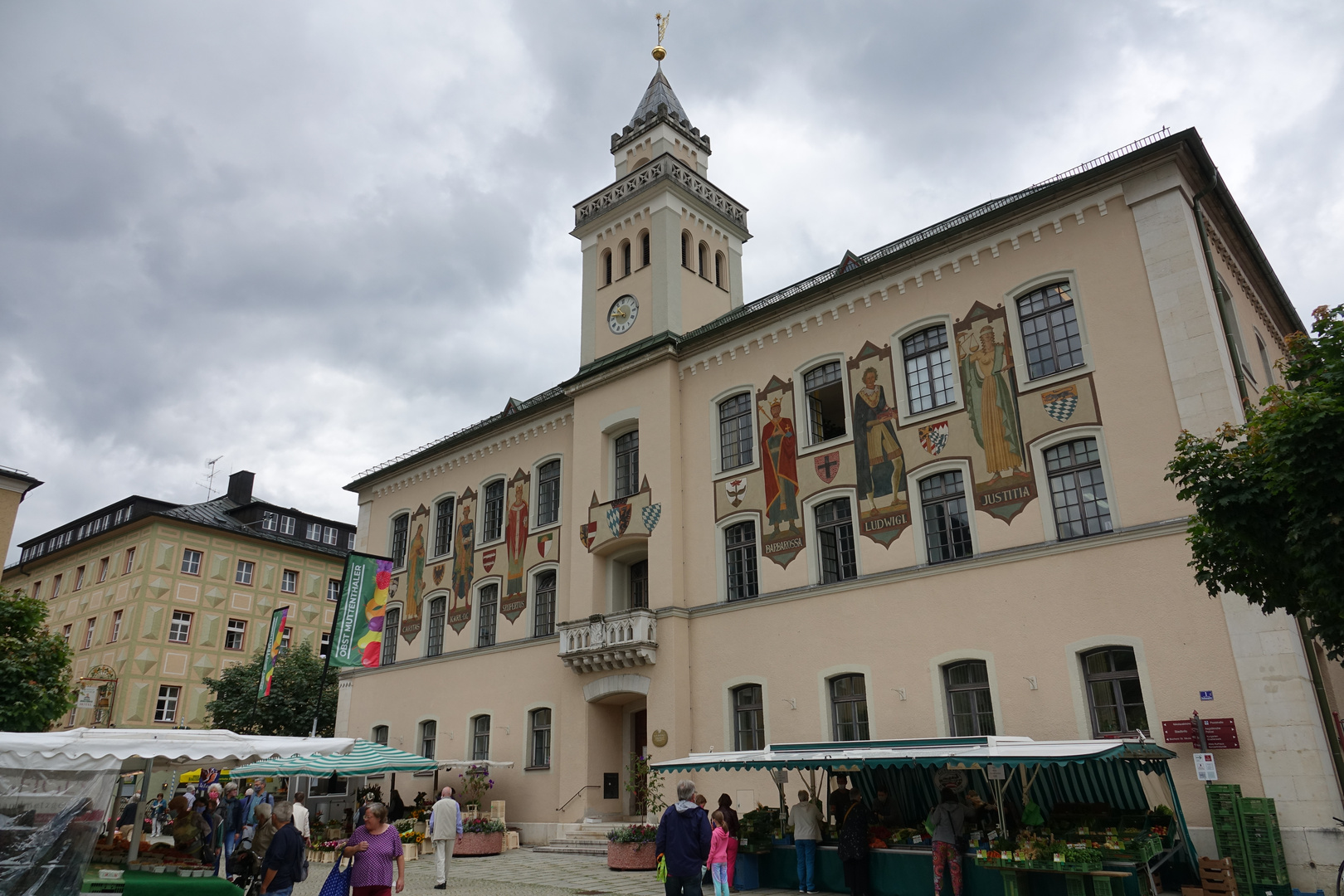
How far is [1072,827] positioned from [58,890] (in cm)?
1265

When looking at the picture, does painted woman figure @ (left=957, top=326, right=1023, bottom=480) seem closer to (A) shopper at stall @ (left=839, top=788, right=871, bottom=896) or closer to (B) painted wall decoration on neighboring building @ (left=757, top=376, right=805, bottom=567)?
(B) painted wall decoration on neighboring building @ (left=757, top=376, right=805, bottom=567)

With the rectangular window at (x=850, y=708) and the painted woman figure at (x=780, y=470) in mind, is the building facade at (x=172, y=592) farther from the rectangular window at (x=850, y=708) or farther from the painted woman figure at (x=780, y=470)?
the rectangular window at (x=850, y=708)

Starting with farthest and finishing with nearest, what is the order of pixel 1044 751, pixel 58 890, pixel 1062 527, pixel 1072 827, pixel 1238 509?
pixel 1062 527 < pixel 1072 827 < pixel 1044 751 < pixel 1238 509 < pixel 58 890

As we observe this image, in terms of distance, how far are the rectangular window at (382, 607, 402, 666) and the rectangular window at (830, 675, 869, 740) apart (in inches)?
656

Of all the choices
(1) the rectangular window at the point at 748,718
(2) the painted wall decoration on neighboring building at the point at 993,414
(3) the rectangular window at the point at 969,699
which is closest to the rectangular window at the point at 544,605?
(1) the rectangular window at the point at 748,718

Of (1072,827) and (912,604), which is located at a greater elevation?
(912,604)

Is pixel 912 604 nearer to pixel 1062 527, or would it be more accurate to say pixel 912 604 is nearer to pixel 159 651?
pixel 1062 527

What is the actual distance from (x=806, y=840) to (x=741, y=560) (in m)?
7.73

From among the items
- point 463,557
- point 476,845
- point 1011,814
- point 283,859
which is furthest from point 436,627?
point 283,859

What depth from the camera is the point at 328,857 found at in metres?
21.3

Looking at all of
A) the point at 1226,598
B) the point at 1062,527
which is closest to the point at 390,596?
the point at 1062,527

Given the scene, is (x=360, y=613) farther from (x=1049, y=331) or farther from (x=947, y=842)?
(x=1049, y=331)

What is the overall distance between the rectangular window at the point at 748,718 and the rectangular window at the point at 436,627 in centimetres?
1178

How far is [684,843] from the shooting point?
1005 cm
